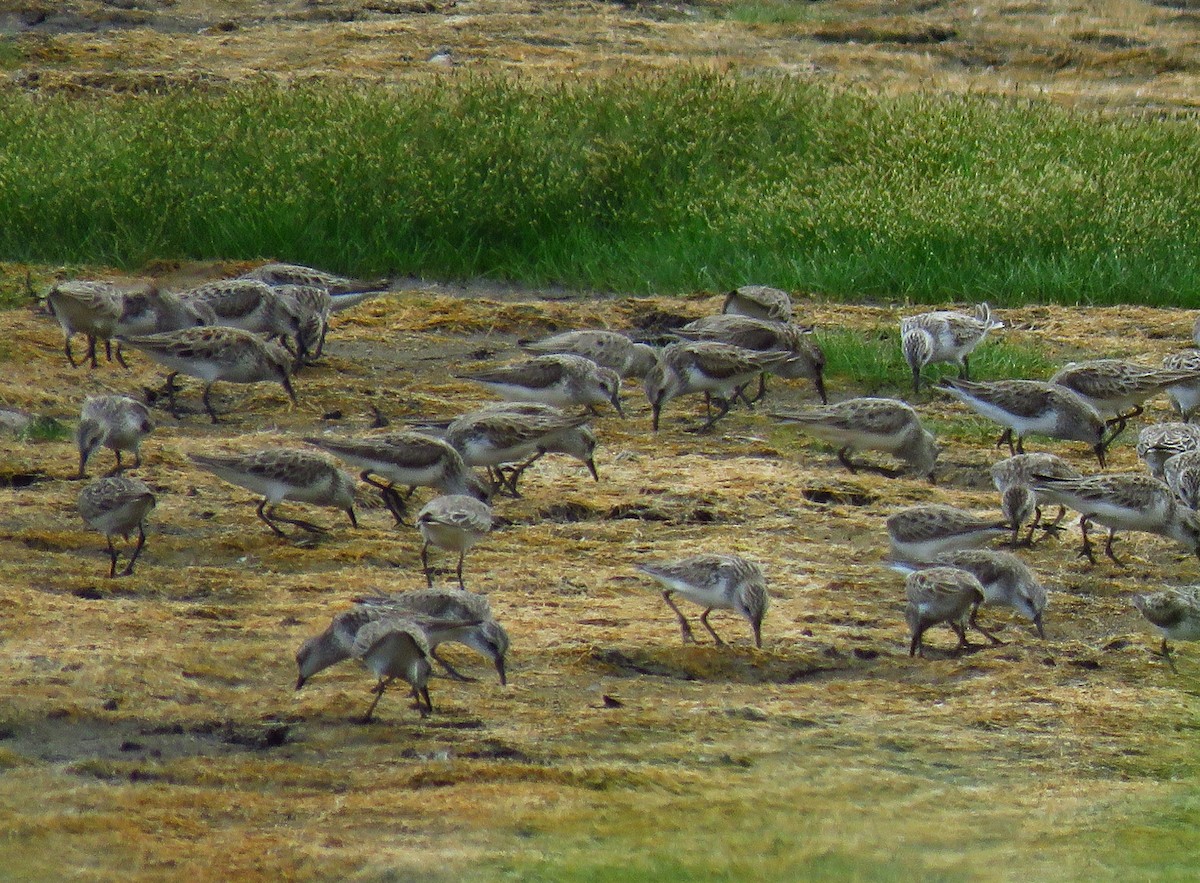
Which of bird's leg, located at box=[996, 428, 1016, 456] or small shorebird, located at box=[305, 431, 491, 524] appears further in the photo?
bird's leg, located at box=[996, 428, 1016, 456]

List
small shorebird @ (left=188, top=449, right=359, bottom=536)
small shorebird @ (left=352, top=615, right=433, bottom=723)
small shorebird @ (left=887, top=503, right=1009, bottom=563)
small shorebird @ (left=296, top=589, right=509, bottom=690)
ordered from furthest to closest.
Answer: small shorebird @ (left=188, top=449, right=359, bottom=536) → small shorebird @ (left=887, top=503, right=1009, bottom=563) → small shorebird @ (left=296, top=589, right=509, bottom=690) → small shorebird @ (left=352, top=615, right=433, bottom=723)

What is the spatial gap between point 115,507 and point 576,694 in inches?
89.2

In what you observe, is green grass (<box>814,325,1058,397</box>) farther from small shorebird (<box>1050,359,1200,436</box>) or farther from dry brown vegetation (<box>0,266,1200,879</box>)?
dry brown vegetation (<box>0,266,1200,879</box>)

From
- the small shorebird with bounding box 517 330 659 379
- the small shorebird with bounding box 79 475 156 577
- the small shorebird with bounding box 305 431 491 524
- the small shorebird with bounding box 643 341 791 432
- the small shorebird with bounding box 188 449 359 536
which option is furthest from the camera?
the small shorebird with bounding box 517 330 659 379

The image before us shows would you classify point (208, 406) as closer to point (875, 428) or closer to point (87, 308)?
point (87, 308)

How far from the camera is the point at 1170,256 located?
14.4m

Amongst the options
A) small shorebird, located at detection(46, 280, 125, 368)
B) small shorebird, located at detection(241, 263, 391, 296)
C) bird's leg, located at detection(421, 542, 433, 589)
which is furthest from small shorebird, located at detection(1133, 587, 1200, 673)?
small shorebird, located at detection(241, 263, 391, 296)

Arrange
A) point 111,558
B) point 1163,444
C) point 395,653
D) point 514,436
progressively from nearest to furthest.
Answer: point 395,653 < point 111,558 < point 514,436 < point 1163,444

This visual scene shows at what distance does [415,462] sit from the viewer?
861 centimetres

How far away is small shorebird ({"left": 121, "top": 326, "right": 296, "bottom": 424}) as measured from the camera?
10320 millimetres

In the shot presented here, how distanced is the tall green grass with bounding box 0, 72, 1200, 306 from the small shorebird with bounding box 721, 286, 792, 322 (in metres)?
1.69

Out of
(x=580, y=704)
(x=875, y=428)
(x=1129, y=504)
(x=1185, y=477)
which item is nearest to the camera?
(x=580, y=704)

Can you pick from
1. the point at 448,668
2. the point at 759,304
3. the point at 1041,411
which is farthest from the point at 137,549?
the point at 759,304

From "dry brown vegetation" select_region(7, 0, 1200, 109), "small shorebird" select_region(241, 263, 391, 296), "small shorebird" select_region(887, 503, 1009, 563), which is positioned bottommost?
"small shorebird" select_region(887, 503, 1009, 563)
